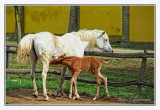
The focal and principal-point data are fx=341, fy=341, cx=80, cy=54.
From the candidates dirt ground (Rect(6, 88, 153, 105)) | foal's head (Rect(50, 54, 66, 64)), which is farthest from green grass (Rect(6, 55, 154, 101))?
foal's head (Rect(50, 54, 66, 64))

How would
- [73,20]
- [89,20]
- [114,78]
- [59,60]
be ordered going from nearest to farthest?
[59,60]
[114,78]
[73,20]
[89,20]

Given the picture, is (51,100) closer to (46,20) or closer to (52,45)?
(52,45)

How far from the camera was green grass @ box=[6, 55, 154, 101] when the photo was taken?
8.52 meters

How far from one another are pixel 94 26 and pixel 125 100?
212 inches

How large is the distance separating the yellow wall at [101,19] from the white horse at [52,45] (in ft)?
13.4

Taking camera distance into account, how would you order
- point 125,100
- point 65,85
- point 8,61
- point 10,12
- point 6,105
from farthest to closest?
point 10,12
point 8,61
point 65,85
point 125,100
point 6,105

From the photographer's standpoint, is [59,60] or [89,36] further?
[89,36]

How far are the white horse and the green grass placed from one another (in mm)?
1196

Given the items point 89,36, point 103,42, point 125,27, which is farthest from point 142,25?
point 89,36

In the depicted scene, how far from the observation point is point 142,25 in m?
11.6

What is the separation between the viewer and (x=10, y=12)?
12828mm

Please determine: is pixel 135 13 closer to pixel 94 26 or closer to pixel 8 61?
pixel 94 26

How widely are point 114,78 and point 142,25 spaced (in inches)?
87.3

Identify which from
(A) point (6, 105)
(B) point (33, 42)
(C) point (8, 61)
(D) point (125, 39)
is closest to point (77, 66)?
(B) point (33, 42)
